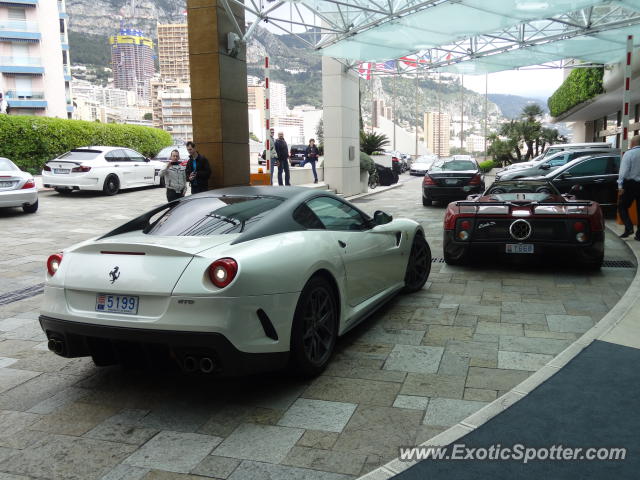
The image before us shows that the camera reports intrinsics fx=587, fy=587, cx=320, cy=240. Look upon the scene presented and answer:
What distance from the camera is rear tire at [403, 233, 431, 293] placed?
21.2ft

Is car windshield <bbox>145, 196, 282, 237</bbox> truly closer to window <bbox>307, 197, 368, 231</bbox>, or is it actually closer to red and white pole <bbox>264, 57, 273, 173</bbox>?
window <bbox>307, 197, 368, 231</bbox>

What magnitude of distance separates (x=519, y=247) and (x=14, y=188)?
36.7ft

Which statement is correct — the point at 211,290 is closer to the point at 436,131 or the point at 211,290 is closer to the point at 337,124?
the point at 337,124

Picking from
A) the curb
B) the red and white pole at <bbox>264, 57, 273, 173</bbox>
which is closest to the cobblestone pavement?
the curb

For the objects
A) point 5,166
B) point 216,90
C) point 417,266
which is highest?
point 216,90

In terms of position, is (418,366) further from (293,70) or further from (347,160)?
(293,70)

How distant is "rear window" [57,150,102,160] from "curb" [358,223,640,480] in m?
16.0

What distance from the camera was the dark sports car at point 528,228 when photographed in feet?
23.6

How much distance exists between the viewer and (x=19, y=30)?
66062mm

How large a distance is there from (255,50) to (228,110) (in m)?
155

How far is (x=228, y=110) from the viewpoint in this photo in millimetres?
11180

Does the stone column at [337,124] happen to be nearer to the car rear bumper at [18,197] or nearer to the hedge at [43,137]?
the car rear bumper at [18,197]

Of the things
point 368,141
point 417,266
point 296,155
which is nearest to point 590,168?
point 417,266

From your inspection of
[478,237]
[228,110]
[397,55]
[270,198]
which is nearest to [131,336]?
[270,198]
